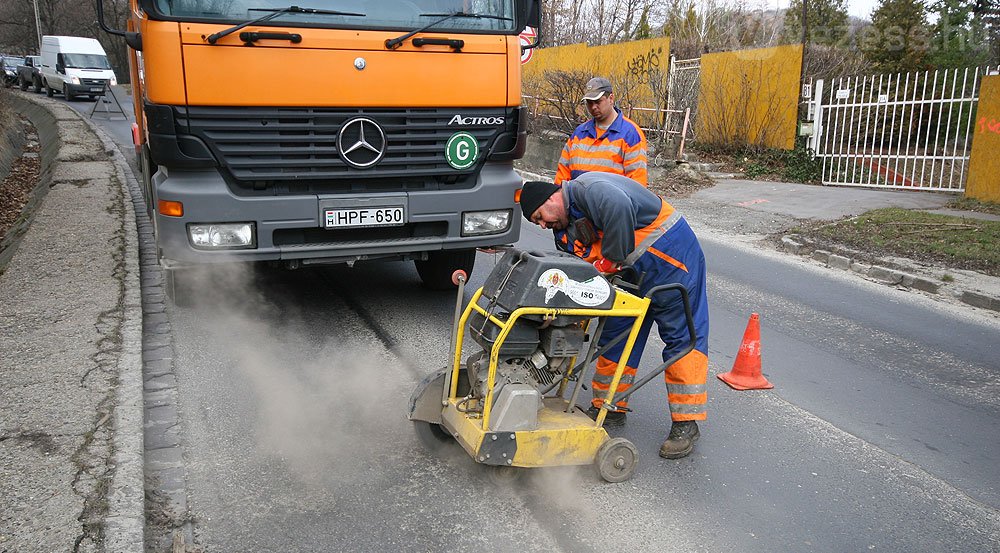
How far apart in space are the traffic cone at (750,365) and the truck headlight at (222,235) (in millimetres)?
3053

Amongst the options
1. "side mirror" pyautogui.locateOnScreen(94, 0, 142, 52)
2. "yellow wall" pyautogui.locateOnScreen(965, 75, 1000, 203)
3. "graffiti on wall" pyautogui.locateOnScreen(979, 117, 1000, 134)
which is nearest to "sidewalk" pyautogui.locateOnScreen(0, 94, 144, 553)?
"side mirror" pyautogui.locateOnScreen(94, 0, 142, 52)

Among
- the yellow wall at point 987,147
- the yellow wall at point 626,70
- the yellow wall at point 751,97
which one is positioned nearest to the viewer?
the yellow wall at point 987,147

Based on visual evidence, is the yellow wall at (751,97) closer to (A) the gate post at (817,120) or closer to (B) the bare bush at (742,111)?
(B) the bare bush at (742,111)

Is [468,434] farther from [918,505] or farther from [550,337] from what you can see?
[918,505]

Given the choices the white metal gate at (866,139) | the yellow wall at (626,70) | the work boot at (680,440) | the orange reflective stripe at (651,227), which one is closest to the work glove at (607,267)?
the orange reflective stripe at (651,227)

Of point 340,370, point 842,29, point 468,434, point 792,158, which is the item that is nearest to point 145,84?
point 340,370

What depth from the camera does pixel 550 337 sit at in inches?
132

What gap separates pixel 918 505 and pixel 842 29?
2722 cm

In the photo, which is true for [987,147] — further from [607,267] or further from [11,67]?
[11,67]

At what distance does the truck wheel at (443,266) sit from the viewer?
20.5ft

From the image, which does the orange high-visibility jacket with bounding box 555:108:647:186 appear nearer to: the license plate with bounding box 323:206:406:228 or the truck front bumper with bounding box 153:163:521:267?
the truck front bumper with bounding box 153:163:521:267

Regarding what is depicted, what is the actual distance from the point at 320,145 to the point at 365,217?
0.54 m

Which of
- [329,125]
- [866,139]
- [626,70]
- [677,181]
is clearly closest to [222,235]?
[329,125]

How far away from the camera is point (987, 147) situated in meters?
10.3
